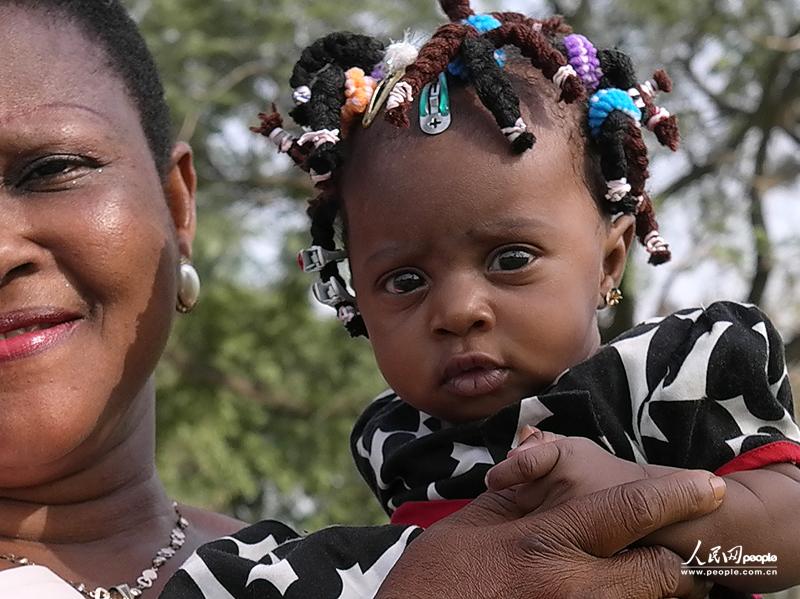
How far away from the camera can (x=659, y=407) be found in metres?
2.13

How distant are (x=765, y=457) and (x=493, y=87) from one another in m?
0.84

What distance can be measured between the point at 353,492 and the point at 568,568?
29.5 feet

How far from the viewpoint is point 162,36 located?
9.88 meters

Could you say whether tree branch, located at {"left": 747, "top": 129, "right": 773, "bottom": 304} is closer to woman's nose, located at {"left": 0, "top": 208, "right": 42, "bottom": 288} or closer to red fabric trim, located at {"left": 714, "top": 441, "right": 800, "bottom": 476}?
red fabric trim, located at {"left": 714, "top": 441, "right": 800, "bottom": 476}

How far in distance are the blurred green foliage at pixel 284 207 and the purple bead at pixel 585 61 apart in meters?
6.45

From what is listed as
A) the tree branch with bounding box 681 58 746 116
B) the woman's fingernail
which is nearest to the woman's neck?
the woman's fingernail

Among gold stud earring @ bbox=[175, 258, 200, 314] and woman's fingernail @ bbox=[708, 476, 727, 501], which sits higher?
woman's fingernail @ bbox=[708, 476, 727, 501]

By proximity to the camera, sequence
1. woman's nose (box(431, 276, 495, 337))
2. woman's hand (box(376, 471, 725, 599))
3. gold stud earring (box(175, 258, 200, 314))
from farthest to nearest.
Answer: gold stud earring (box(175, 258, 200, 314))
woman's nose (box(431, 276, 495, 337))
woman's hand (box(376, 471, 725, 599))

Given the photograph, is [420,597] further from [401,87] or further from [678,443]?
[401,87]

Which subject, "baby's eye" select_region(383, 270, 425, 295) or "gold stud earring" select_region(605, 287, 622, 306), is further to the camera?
"gold stud earring" select_region(605, 287, 622, 306)

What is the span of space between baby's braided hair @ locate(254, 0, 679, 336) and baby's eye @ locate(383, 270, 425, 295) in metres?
0.27

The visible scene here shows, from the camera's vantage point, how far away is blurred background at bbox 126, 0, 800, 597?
8.91 metres

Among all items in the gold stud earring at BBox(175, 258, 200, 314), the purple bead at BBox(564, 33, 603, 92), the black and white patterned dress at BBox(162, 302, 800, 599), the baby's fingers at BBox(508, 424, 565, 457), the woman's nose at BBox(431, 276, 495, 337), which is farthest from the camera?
the gold stud earring at BBox(175, 258, 200, 314)

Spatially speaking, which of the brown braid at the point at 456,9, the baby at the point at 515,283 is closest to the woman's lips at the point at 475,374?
the baby at the point at 515,283
